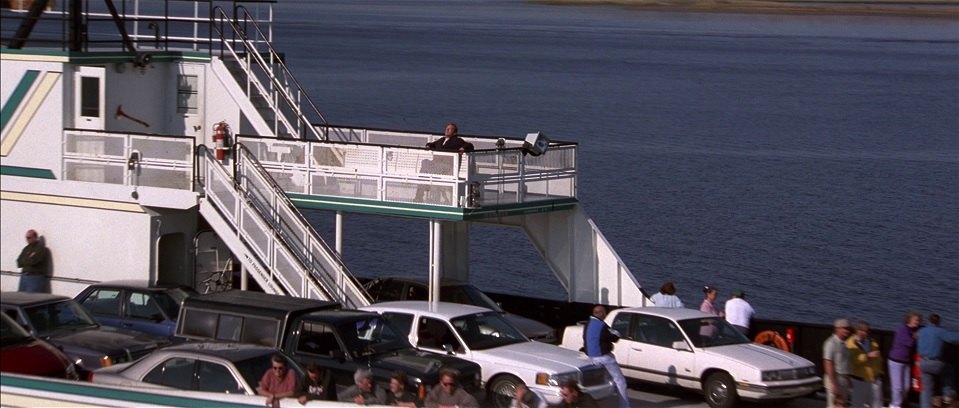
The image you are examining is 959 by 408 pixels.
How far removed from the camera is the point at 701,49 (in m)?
164

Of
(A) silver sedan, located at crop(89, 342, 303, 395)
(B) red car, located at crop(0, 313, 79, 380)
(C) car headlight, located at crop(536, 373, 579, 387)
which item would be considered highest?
(B) red car, located at crop(0, 313, 79, 380)

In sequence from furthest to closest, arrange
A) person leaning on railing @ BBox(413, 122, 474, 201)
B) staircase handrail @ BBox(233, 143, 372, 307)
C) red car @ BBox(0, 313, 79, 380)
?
person leaning on railing @ BBox(413, 122, 474, 201) → staircase handrail @ BBox(233, 143, 372, 307) → red car @ BBox(0, 313, 79, 380)

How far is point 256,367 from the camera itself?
527 inches

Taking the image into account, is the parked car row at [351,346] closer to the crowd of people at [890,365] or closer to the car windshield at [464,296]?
the crowd of people at [890,365]

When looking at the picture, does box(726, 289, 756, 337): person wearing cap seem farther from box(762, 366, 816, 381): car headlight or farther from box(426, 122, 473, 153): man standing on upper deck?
box(426, 122, 473, 153): man standing on upper deck

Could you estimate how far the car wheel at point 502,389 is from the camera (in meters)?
15.9

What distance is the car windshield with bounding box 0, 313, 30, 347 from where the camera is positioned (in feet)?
39.3

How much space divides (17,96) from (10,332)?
2545 millimetres

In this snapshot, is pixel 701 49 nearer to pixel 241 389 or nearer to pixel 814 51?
pixel 814 51

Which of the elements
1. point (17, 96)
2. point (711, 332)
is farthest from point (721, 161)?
point (17, 96)

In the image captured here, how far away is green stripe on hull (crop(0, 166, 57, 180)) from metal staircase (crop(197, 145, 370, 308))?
13.9ft

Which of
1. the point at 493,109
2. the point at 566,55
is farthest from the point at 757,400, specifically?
the point at 566,55

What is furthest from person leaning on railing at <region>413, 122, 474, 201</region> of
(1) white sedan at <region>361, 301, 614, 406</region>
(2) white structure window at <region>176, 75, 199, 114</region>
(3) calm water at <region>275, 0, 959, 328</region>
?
(3) calm water at <region>275, 0, 959, 328</region>

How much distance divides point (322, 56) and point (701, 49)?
179ft
